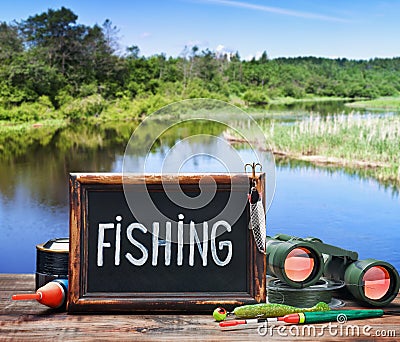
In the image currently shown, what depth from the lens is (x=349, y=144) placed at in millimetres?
9617

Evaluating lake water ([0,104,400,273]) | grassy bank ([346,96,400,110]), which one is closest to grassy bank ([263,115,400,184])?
lake water ([0,104,400,273])

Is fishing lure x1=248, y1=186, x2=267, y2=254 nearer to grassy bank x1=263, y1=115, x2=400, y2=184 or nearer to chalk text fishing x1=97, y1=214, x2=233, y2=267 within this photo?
chalk text fishing x1=97, y1=214, x2=233, y2=267

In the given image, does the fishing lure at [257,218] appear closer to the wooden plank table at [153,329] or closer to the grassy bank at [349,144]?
the wooden plank table at [153,329]

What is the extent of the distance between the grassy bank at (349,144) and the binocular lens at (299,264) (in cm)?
782

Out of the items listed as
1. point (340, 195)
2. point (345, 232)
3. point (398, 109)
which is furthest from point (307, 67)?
point (345, 232)

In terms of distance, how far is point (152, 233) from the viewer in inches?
50.6

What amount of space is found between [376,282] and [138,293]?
423mm

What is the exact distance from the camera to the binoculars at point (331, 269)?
1.30 metres

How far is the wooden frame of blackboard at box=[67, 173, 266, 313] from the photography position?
126 centimetres

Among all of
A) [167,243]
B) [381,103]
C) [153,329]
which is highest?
[381,103]

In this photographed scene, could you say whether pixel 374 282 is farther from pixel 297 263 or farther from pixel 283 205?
pixel 283 205

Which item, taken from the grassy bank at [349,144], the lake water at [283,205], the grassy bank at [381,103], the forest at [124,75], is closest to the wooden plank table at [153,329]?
the lake water at [283,205]

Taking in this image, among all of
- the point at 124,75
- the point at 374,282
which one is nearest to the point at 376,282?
the point at 374,282

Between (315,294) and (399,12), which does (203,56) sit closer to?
(399,12)
